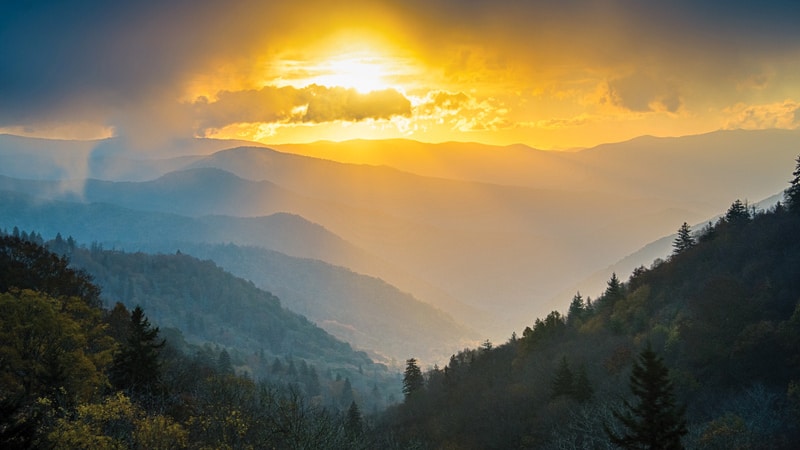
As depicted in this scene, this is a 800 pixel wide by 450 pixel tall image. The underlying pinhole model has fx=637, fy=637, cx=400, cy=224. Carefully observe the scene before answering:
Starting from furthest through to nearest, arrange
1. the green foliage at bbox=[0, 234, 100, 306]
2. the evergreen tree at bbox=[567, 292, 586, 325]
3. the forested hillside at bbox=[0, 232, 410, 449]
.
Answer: the evergreen tree at bbox=[567, 292, 586, 325]
the green foliage at bbox=[0, 234, 100, 306]
the forested hillside at bbox=[0, 232, 410, 449]

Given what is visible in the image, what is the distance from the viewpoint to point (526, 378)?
279 ft

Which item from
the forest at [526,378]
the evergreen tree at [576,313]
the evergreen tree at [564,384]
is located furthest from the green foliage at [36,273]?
the evergreen tree at [576,313]

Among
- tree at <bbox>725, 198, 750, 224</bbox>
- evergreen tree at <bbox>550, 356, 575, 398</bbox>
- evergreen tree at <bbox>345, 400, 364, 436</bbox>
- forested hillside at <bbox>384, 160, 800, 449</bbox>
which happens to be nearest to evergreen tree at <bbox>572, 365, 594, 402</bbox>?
forested hillside at <bbox>384, 160, 800, 449</bbox>

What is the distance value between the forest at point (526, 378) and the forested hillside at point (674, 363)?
0.21 meters

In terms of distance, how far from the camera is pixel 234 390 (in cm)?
4841

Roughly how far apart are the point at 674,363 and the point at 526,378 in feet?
79.7

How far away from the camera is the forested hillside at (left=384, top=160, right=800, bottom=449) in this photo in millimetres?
47688

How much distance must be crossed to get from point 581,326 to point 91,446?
8321cm

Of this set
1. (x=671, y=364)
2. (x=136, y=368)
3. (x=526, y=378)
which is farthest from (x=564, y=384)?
(x=136, y=368)

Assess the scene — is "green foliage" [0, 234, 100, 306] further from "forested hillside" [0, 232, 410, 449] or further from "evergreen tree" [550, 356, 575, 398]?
"evergreen tree" [550, 356, 575, 398]

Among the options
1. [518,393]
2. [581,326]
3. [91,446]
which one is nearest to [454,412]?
[518,393]

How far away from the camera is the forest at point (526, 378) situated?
31.3 m

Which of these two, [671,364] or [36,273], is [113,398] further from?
[671,364]

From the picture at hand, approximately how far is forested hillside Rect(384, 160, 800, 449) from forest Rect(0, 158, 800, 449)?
0.21 m
